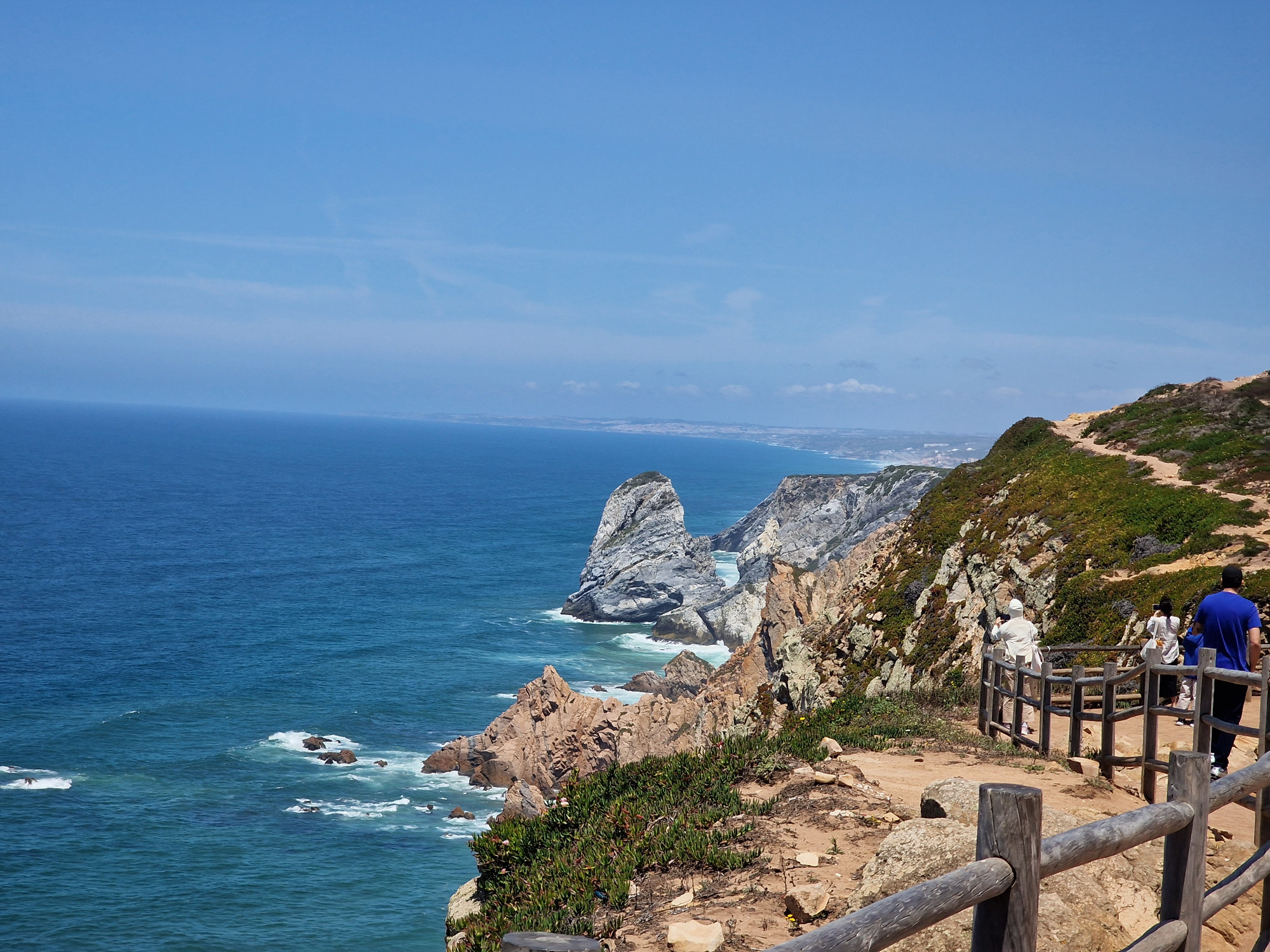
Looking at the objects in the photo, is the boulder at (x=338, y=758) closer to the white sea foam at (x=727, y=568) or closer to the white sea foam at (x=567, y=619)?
the white sea foam at (x=567, y=619)

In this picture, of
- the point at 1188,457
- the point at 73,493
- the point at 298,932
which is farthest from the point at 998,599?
the point at 73,493

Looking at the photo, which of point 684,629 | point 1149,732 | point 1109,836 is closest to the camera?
point 1109,836

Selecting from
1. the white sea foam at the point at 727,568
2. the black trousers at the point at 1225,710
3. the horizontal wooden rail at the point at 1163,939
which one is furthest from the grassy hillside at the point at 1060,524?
Answer: the white sea foam at the point at 727,568

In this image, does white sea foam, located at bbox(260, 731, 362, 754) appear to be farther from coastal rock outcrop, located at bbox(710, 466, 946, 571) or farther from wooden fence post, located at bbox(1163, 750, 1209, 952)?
coastal rock outcrop, located at bbox(710, 466, 946, 571)

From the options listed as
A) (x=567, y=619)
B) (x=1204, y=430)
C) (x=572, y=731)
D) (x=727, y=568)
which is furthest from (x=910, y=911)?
(x=727, y=568)

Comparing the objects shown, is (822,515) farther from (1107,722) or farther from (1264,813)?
(1264,813)

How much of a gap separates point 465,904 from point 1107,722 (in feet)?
27.0

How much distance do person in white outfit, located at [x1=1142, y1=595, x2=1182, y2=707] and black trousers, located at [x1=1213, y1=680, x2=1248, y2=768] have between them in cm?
467

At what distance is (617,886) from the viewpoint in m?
8.81

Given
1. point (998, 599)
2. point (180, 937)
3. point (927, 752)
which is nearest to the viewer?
point (927, 752)

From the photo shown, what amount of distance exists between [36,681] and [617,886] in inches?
2523

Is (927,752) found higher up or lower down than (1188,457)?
lower down

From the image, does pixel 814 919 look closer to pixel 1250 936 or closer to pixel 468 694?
pixel 1250 936

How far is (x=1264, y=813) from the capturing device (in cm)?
683
